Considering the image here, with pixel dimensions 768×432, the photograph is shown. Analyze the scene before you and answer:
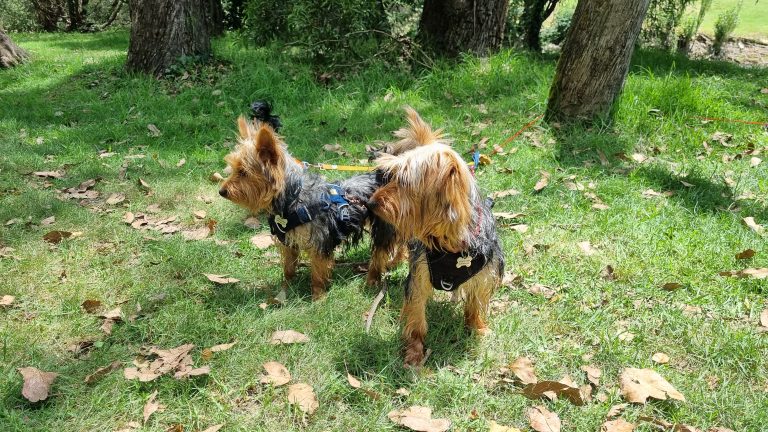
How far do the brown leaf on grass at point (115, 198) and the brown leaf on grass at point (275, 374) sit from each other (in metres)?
3.32

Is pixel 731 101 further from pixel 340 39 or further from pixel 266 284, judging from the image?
pixel 266 284

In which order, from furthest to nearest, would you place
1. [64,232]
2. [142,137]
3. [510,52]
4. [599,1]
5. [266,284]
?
1. [510,52]
2. [142,137]
3. [599,1]
4. [64,232]
5. [266,284]

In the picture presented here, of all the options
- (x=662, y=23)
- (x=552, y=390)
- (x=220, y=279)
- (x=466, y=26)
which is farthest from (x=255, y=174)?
(x=662, y=23)

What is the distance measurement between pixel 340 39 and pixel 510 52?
2.96 m

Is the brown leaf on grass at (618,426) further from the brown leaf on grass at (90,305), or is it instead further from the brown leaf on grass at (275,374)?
the brown leaf on grass at (90,305)

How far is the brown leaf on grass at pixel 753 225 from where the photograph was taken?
15.2 ft

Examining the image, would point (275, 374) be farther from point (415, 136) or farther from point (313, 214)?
point (415, 136)

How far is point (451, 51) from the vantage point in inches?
361

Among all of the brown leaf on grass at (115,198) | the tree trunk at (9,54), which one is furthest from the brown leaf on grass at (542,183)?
the tree trunk at (9,54)

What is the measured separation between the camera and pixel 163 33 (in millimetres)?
9258

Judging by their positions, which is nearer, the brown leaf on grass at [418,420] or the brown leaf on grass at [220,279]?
the brown leaf on grass at [418,420]

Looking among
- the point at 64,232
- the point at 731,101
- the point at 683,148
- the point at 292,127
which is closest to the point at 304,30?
the point at 292,127

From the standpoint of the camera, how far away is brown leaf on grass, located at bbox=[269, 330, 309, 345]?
3538 mm

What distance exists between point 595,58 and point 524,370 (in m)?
4.64
